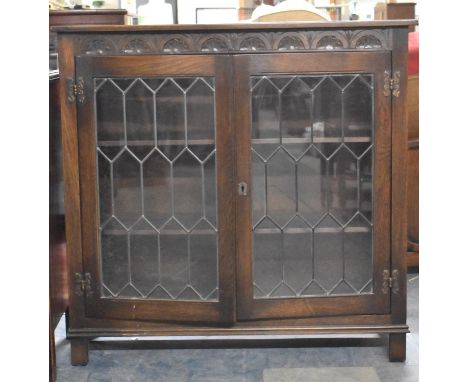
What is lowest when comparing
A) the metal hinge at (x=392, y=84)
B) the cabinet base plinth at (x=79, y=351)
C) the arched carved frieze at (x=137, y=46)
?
the cabinet base plinth at (x=79, y=351)

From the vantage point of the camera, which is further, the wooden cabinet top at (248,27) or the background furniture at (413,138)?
the background furniture at (413,138)

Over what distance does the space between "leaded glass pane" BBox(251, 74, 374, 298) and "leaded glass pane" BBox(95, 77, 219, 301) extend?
0.49 ft

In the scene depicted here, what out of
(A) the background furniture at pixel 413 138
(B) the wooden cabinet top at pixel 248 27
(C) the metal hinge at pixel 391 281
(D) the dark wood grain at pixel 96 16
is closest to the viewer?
(B) the wooden cabinet top at pixel 248 27

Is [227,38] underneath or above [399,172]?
above

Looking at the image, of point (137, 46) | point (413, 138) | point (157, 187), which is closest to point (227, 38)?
point (137, 46)

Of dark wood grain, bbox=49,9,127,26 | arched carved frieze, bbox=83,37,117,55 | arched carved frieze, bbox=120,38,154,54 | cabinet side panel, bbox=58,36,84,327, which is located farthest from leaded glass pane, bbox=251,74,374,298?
dark wood grain, bbox=49,9,127,26

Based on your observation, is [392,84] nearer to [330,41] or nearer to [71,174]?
[330,41]

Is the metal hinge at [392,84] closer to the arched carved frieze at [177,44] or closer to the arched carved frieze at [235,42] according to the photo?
the arched carved frieze at [235,42]

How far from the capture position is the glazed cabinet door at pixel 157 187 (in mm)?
2172

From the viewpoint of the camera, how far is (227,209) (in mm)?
2209

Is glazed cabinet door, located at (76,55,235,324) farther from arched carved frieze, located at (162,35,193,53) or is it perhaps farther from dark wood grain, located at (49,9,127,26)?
dark wood grain, located at (49,9,127,26)

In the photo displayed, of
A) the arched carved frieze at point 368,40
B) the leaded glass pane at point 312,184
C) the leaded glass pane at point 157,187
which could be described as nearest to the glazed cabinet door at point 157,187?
the leaded glass pane at point 157,187

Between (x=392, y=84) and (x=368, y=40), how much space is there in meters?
0.15

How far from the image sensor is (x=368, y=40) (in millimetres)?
2143
